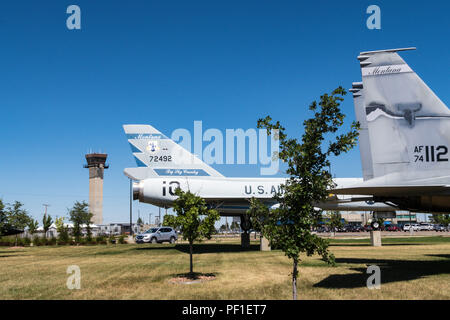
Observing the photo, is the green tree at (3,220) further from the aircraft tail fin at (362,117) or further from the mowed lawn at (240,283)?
the aircraft tail fin at (362,117)

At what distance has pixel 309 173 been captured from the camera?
829 centimetres

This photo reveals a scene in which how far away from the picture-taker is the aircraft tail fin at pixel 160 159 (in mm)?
28609

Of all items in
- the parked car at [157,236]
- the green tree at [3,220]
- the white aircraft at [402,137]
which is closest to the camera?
the white aircraft at [402,137]

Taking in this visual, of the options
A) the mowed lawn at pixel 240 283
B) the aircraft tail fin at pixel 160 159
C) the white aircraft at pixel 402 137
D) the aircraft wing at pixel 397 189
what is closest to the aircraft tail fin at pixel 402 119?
the white aircraft at pixel 402 137

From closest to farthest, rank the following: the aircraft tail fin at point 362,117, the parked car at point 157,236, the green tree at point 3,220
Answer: the aircraft tail fin at point 362,117 < the green tree at point 3,220 < the parked car at point 157,236

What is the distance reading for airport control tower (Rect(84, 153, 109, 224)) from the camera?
140375 mm

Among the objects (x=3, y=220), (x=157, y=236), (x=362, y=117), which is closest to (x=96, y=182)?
(x=157, y=236)

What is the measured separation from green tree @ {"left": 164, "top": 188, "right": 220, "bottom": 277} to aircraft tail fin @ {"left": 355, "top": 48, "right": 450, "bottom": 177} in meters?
6.52

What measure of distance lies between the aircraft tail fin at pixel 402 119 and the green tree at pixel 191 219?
21.4ft

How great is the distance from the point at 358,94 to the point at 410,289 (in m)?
10.6

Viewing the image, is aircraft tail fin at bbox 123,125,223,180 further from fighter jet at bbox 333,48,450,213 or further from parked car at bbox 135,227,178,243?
fighter jet at bbox 333,48,450,213

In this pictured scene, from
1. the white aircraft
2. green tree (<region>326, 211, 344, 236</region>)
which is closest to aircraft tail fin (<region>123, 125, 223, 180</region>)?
the white aircraft
